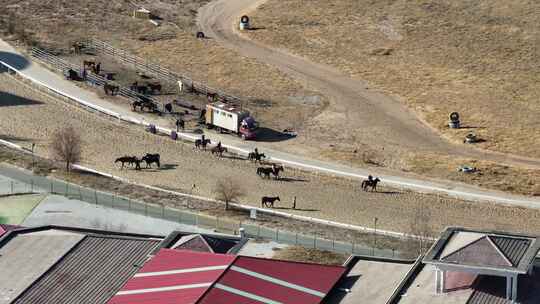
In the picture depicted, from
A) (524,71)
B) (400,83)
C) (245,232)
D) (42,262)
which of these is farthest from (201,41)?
(42,262)

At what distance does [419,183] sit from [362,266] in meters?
22.3

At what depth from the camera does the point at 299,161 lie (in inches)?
3930

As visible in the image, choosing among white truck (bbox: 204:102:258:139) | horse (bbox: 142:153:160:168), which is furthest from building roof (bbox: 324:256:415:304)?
white truck (bbox: 204:102:258:139)

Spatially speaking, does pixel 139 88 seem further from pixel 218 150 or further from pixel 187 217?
pixel 187 217

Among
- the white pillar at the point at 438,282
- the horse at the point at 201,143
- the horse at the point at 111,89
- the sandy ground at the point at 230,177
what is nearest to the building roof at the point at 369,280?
the white pillar at the point at 438,282

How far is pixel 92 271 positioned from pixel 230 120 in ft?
105

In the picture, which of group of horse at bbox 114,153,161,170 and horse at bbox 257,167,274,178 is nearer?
horse at bbox 257,167,274,178

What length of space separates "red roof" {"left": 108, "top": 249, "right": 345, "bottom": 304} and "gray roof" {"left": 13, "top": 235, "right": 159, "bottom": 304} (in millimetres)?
877

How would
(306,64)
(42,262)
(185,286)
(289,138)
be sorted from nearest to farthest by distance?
1. (185,286)
2. (42,262)
3. (289,138)
4. (306,64)

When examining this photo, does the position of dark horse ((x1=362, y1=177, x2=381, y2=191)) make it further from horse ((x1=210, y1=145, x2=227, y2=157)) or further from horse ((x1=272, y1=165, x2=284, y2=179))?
horse ((x1=210, y1=145, x2=227, y2=157))

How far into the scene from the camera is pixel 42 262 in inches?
2953

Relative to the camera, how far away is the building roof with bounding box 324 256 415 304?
233 feet

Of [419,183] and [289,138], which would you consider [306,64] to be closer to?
[289,138]

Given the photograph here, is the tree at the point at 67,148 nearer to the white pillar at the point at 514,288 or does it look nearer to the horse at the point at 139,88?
the horse at the point at 139,88
